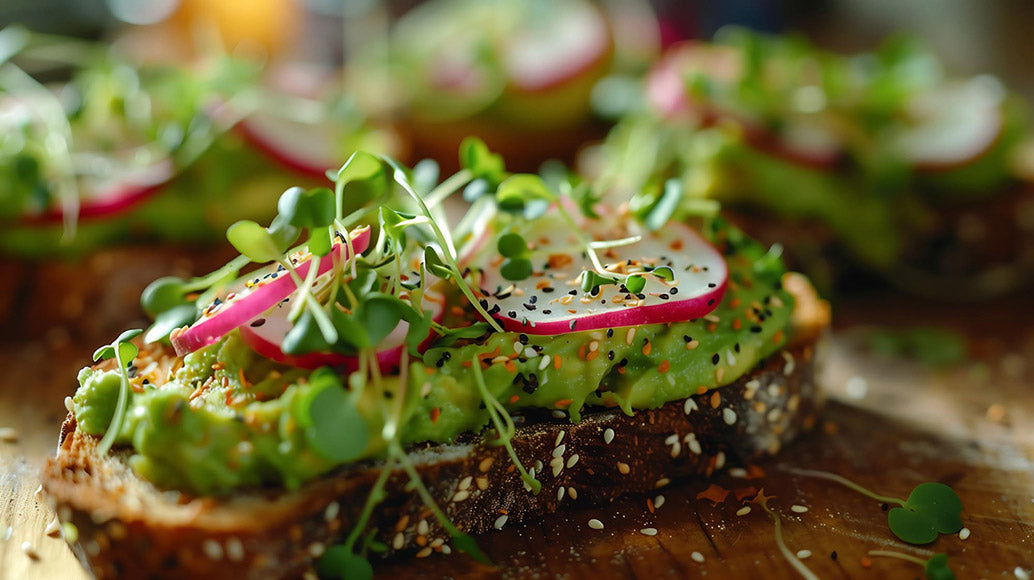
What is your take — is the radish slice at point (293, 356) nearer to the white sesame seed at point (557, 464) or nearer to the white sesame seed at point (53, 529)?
the white sesame seed at point (557, 464)

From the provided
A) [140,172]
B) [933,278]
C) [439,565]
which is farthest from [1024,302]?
[140,172]

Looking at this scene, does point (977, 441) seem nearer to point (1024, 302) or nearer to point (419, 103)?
point (1024, 302)

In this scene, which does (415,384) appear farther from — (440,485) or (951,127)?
(951,127)

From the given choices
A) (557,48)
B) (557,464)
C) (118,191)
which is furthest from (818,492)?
(557,48)

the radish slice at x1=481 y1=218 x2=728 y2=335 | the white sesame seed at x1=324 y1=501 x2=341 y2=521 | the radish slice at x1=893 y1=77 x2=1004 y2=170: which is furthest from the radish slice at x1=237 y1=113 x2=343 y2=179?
the radish slice at x1=893 y1=77 x2=1004 y2=170

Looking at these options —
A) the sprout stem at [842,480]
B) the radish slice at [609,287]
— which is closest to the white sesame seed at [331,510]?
the radish slice at [609,287]

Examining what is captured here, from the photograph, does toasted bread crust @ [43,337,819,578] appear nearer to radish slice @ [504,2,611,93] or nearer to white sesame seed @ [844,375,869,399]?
white sesame seed @ [844,375,869,399]
